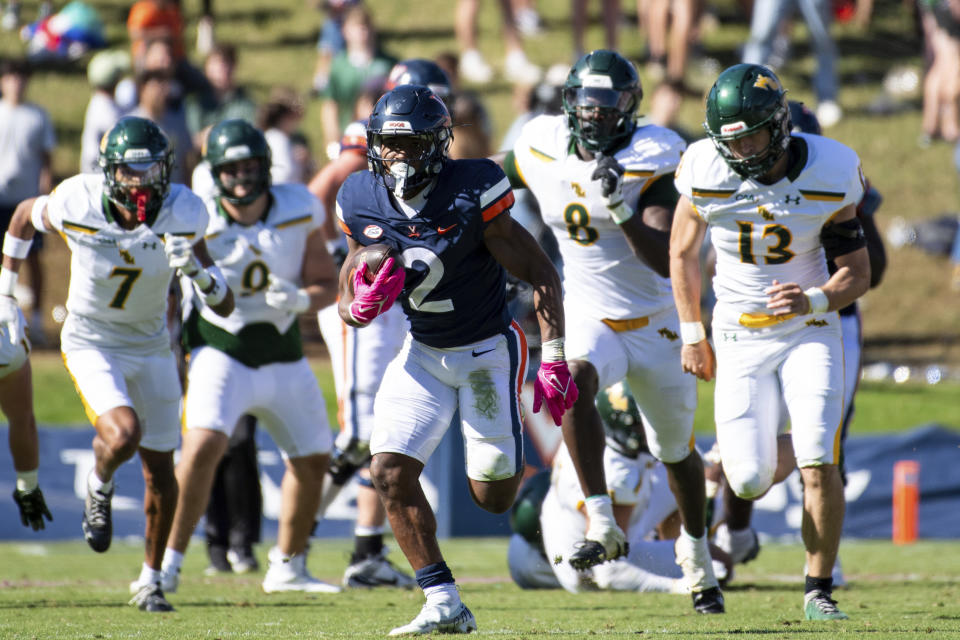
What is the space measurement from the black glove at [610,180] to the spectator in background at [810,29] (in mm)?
8564

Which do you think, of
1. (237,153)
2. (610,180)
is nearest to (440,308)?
(610,180)

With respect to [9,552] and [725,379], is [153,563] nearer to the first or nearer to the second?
[725,379]

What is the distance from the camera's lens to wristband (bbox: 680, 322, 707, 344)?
605 centimetres

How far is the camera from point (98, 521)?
6.34 metres

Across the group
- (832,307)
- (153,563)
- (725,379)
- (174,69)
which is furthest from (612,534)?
(174,69)

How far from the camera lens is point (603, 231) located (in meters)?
6.42

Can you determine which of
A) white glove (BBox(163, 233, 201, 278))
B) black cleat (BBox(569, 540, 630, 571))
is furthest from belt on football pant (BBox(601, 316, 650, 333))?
white glove (BBox(163, 233, 201, 278))

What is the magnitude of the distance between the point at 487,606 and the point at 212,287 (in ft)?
6.13

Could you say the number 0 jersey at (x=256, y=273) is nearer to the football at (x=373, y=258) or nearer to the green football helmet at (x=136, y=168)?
the green football helmet at (x=136, y=168)

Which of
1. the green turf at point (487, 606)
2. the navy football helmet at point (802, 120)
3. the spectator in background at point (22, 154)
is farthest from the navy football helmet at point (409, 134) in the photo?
the spectator in background at point (22, 154)

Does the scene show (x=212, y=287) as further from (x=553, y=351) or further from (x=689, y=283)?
(x=689, y=283)

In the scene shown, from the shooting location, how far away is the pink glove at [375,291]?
511cm

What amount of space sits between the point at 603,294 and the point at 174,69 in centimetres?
708

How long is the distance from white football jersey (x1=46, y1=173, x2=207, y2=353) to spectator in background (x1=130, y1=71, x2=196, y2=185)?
4702 mm
